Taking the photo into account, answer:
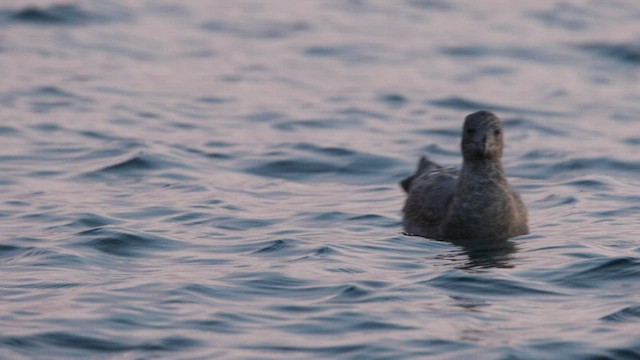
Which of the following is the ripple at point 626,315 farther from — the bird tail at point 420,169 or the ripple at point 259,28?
the ripple at point 259,28

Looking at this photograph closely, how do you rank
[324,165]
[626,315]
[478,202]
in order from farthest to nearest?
[324,165]
[478,202]
[626,315]

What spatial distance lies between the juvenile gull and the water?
232 millimetres

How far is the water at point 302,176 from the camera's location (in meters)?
10.3

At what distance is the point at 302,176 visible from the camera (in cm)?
1664

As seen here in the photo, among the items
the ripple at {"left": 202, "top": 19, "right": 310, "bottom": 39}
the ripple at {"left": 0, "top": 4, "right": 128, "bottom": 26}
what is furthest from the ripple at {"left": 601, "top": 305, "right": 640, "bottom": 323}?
the ripple at {"left": 0, "top": 4, "right": 128, "bottom": 26}

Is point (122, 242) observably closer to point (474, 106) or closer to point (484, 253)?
point (484, 253)

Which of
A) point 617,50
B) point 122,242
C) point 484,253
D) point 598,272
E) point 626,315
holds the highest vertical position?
point 617,50

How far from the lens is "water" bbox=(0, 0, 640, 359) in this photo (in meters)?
10.3

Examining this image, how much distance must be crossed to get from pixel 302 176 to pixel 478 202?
385cm

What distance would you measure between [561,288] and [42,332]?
412 cm

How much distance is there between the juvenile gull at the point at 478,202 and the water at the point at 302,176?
9.1 inches

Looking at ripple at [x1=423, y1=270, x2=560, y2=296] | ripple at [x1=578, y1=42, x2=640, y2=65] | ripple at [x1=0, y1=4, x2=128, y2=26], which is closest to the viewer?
ripple at [x1=423, y1=270, x2=560, y2=296]

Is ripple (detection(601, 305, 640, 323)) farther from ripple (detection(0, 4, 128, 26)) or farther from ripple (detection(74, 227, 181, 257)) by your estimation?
ripple (detection(0, 4, 128, 26))

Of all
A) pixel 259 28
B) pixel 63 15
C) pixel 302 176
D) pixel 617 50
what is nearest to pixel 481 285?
pixel 302 176
